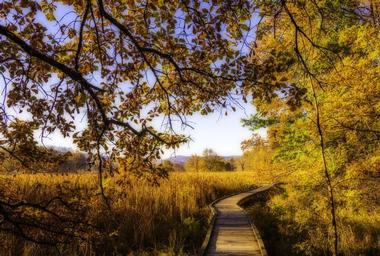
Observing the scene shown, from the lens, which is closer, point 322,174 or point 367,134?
point 367,134

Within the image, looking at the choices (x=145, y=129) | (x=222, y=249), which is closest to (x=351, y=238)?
(x=222, y=249)

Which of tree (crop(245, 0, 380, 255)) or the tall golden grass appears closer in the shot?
the tall golden grass

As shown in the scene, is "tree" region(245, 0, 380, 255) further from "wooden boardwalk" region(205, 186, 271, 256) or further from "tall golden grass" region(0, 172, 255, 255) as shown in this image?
"tall golden grass" region(0, 172, 255, 255)

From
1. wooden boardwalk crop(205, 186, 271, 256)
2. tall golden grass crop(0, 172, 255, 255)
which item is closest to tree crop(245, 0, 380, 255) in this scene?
wooden boardwalk crop(205, 186, 271, 256)

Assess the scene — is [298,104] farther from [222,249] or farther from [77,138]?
[222,249]

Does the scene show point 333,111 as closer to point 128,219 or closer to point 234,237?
point 234,237

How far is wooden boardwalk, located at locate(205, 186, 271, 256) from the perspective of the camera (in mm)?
7294

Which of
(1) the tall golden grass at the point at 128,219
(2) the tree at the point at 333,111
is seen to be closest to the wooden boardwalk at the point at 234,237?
(1) the tall golden grass at the point at 128,219

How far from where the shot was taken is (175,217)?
10.8m

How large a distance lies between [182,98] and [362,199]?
20.5ft

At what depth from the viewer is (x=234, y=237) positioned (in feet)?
28.2

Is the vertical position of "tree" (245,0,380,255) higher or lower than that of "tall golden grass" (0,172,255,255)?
higher

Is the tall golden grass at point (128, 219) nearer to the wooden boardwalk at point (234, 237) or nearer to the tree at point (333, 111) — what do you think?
the wooden boardwalk at point (234, 237)

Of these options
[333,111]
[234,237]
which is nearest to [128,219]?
[234,237]
